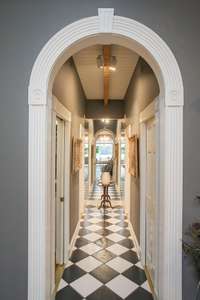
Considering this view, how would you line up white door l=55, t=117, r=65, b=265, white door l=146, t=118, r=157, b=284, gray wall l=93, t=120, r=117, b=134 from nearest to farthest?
1. white door l=146, t=118, r=157, b=284
2. white door l=55, t=117, r=65, b=265
3. gray wall l=93, t=120, r=117, b=134

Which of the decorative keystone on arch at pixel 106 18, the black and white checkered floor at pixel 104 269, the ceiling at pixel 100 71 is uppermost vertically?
the ceiling at pixel 100 71

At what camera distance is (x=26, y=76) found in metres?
1.64

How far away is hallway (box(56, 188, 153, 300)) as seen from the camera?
2.43 metres

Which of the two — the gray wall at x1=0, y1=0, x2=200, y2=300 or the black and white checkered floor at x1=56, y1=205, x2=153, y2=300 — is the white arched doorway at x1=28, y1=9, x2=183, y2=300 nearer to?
the gray wall at x1=0, y1=0, x2=200, y2=300

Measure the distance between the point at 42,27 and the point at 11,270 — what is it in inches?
76.5

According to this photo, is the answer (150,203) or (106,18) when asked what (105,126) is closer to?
(150,203)

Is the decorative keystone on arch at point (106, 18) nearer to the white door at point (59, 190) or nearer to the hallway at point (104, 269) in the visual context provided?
the white door at point (59, 190)

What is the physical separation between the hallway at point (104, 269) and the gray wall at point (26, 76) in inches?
48.7

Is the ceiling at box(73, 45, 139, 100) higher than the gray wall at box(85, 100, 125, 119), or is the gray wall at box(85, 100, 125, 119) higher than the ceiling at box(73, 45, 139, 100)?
the ceiling at box(73, 45, 139, 100)

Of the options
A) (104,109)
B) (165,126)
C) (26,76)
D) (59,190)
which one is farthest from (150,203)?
(104,109)

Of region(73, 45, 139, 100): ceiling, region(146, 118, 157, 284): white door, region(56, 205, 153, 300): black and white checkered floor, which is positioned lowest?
region(56, 205, 153, 300): black and white checkered floor

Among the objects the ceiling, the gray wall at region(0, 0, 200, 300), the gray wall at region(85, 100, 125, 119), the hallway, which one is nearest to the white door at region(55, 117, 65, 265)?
the hallway

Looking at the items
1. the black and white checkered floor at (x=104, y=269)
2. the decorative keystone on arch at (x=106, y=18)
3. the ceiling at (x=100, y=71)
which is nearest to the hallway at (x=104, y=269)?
the black and white checkered floor at (x=104, y=269)

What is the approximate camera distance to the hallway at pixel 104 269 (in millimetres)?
2426
